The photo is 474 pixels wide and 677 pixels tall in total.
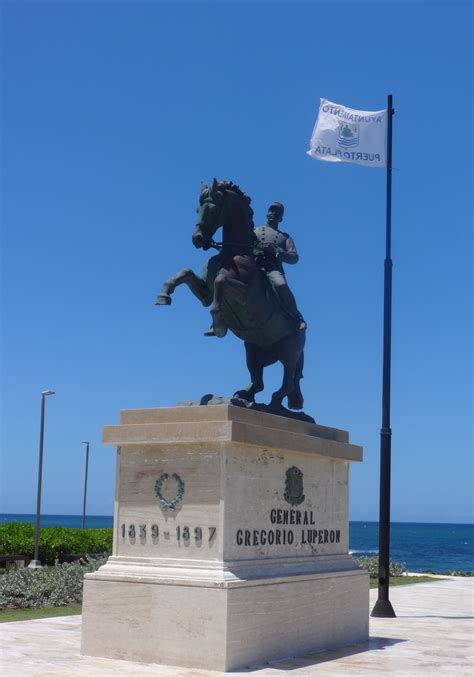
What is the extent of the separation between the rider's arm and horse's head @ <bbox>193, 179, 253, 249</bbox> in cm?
58

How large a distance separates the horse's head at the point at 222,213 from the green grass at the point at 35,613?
6.48 meters

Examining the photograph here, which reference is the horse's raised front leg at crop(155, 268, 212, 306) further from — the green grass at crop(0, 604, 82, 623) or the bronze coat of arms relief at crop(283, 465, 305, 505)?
the green grass at crop(0, 604, 82, 623)

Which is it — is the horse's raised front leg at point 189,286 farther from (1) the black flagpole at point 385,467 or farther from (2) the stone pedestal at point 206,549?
(1) the black flagpole at point 385,467

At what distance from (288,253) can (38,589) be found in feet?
25.5

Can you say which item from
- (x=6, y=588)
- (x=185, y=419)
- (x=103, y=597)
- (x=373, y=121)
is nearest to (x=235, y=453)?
(x=185, y=419)

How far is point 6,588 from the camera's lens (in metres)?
16.2

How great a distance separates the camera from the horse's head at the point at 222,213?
11.4 m

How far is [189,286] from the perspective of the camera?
1165 cm

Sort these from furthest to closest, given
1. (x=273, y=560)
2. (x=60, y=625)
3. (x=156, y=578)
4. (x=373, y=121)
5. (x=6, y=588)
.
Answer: (x=373, y=121) → (x=6, y=588) → (x=60, y=625) → (x=273, y=560) → (x=156, y=578)

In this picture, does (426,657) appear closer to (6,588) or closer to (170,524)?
(170,524)

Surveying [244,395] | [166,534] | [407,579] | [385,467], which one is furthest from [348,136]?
[407,579]

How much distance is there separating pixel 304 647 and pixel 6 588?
271 inches

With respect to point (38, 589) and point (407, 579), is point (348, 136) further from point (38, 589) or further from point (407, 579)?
point (407, 579)

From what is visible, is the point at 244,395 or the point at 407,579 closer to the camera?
the point at 244,395
